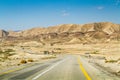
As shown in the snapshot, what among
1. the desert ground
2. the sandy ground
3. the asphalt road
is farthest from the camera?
the sandy ground

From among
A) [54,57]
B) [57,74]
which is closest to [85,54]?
[54,57]

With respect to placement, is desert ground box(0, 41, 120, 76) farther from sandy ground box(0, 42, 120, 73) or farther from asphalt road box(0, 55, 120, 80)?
asphalt road box(0, 55, 120, 80)

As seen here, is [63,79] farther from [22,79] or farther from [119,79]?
[119,79]

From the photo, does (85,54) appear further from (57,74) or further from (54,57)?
(57,74)

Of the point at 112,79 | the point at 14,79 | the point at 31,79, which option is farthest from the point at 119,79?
the point at 14,79

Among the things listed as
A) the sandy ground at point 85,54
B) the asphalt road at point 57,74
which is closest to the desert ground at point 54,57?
the sandy ground at point 85,54

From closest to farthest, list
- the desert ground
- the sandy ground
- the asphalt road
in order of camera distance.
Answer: the asphalt road → the desert ground → the sandy ground

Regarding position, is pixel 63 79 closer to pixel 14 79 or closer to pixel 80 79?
pixel 80 79

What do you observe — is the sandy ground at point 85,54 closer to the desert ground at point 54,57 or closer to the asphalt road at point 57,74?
the desert ground at point 54,57

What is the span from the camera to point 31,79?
14039 mm

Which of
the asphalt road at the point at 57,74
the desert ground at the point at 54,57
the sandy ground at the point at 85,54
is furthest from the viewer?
the sandy ground at the point at 85,54

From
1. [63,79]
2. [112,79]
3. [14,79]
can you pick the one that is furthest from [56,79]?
[112,79]

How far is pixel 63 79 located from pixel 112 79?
3021mm

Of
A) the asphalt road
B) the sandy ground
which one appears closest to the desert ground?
the sandy ground
